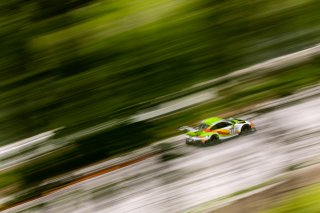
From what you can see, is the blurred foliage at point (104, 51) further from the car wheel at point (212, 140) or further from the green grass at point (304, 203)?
the green grass at point (304, 203)

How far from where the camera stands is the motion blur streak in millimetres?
2207

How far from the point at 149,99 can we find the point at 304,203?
1.21 m

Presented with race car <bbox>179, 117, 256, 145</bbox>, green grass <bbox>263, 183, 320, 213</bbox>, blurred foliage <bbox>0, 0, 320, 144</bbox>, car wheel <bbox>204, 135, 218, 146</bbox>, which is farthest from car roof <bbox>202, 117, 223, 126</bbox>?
green grass <bbox>263, 183, 320, 213</bbox>

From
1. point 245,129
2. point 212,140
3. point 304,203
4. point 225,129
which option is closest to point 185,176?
point 212,140

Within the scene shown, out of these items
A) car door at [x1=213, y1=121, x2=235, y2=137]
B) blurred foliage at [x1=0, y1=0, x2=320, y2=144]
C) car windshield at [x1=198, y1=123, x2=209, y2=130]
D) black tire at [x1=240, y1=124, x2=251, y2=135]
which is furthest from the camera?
black tire at [x1=240, y1=124, x2=251, y2=135]

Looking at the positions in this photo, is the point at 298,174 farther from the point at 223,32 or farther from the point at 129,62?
the point at 129,62

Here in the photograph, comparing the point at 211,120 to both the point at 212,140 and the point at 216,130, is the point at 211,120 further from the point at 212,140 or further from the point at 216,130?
the point at 212,140

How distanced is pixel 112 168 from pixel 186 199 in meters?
0.47

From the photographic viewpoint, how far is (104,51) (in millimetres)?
2191

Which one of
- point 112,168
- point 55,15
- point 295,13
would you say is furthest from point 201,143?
point 55,15

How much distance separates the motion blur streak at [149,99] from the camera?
7.24 ft

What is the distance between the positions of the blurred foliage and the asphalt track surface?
0.47 meters

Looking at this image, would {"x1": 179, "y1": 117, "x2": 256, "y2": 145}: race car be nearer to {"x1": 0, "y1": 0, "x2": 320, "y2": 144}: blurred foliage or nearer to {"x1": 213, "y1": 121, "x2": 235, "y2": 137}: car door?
{"x1": 213, "y1": 121, "x2": 235, "y2": 137}: car door

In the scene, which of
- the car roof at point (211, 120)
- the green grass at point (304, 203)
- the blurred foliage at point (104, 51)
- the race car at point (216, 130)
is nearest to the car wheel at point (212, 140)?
the race car at point (216, 130)
